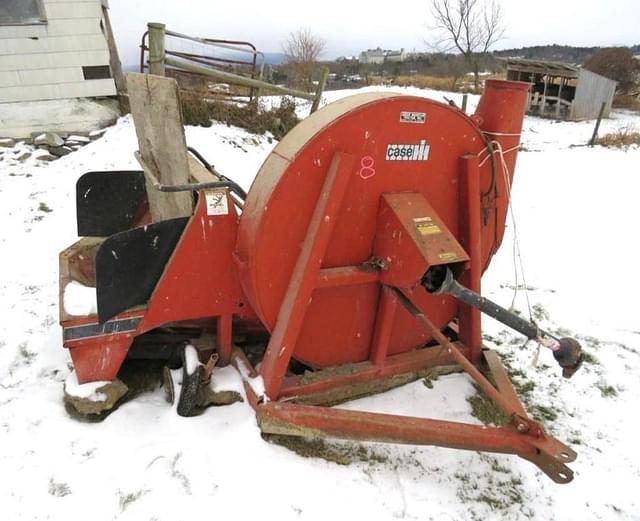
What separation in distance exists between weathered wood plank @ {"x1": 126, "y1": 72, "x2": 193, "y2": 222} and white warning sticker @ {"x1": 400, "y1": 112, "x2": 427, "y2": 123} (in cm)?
118

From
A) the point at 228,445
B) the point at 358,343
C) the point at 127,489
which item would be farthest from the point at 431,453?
the point at 127,489

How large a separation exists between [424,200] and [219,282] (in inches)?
48.3

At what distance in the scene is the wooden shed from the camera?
22.6 m

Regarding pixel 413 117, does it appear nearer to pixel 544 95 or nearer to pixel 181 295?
pixel 181 295

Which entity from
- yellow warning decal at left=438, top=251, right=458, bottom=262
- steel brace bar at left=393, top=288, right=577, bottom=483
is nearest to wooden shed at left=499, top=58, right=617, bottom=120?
yellow warning decal at left=438, top=251, right=458, bottom=262

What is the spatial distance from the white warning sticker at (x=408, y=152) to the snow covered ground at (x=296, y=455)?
1.47 m

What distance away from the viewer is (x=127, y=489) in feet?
7.18

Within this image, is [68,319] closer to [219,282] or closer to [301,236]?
[219,282]

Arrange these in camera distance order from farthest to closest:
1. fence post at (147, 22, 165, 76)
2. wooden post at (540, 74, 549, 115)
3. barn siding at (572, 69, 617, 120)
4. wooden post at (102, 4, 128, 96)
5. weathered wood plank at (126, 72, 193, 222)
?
1. wooden post at (540, 74, 549, 115)
2. barn siding at (572, 69, 617, 120)
3. wooden post at (102, 4, 128, 96)
4. fence post at (147, 22, 165, 76)
5. weathered wood plank at (126, 72, 193, 222)

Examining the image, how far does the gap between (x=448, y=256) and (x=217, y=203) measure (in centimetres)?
122

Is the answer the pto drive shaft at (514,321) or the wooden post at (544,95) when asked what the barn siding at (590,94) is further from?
the pto drive shaft at (514,321)

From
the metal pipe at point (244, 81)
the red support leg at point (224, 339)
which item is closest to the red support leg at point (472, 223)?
the red support leg at point (224, 339)

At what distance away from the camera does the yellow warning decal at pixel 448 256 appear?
7.69 feet

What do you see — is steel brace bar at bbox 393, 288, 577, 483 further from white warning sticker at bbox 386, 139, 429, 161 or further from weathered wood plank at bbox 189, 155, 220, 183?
weathered wood plank at bbox 189, 155, 220, 183
